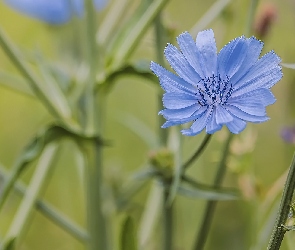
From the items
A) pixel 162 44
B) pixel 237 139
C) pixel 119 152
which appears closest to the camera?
pixel 162 44

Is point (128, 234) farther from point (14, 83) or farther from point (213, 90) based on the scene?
point (14, 83)

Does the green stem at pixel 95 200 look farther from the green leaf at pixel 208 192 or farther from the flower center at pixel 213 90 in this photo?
the flower center at pixel 213 90

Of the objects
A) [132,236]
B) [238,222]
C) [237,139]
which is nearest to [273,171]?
[238,222]

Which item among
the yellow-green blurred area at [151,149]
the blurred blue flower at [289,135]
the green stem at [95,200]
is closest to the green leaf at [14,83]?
the yellow-green blurred area at [151,149]

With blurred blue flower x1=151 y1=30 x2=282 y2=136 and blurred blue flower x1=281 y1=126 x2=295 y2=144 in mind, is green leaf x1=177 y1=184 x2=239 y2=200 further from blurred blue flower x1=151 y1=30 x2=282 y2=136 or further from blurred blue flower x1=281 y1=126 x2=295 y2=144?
blurred blue flower x1=151 y1=30 x2=282 y2=136

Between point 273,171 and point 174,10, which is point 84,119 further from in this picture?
point 174,10

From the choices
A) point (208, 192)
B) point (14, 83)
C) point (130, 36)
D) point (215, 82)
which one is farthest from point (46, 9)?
point (215, 82)

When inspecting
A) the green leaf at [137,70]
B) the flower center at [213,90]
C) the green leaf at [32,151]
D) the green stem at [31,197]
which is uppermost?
the green leaf at [137,70]
